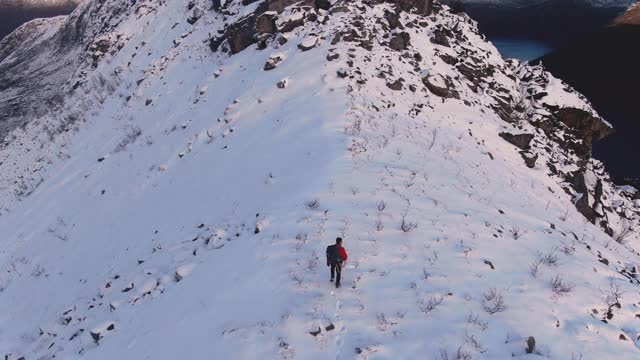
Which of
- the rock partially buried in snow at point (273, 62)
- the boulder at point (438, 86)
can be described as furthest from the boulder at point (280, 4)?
the boulder at point (438, 86)

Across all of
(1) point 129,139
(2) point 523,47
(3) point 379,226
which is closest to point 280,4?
(1) point 129,139

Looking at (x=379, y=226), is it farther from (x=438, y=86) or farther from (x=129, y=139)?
(x=129, y=139)

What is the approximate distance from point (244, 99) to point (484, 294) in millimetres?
10895

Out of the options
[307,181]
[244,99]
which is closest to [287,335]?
[307,181]

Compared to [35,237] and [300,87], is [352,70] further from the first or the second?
[35,237]

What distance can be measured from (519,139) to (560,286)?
944cm

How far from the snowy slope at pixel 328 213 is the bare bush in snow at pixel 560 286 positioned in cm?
5

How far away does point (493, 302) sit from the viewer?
6.82 m

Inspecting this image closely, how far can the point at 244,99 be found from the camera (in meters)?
15.7

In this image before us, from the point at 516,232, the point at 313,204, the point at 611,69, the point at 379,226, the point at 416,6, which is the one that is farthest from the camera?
the point at 611,69

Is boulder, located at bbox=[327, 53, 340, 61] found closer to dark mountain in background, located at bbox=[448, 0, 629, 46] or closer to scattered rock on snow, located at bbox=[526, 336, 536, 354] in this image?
scattered rock on snow, located at bbox=[526, 336, 536, 354]

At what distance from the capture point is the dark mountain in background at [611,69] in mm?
54491

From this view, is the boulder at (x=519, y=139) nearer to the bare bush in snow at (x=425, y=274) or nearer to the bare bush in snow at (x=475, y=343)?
the bare bush in snow at (x=425, y=274)

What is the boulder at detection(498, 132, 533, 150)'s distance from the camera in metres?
15.6
